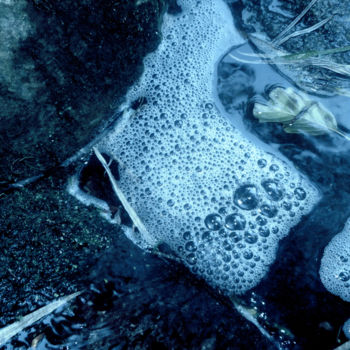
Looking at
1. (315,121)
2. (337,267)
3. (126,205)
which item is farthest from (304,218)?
(126,205)

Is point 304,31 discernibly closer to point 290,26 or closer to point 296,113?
point 290,26

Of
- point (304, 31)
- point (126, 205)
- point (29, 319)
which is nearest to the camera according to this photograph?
point (29, 319)

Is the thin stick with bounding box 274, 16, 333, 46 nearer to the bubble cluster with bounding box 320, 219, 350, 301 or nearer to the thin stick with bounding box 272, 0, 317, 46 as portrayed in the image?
the thin stick with bounding box 272, 0, 317, 46

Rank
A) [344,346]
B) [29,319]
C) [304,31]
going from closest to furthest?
1. [29,319]
2. [344,346]
3. [304,31]

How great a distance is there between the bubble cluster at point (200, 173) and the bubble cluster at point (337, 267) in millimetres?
206

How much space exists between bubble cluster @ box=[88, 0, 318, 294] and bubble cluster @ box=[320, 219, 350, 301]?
206 millimetres

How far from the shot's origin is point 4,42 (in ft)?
3.52

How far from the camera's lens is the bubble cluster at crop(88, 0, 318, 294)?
159cm

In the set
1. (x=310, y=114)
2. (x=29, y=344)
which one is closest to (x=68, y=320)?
(x=29, y=344)

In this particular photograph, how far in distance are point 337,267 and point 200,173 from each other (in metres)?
0.77

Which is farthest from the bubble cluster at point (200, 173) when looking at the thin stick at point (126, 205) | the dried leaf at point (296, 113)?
the dried leaf at point (296, 113)

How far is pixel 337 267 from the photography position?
158cm

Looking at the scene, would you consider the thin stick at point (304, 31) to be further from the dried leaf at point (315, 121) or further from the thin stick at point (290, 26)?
the dried leaf at point (315, 121)

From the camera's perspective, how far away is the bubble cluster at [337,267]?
5.14 ft
